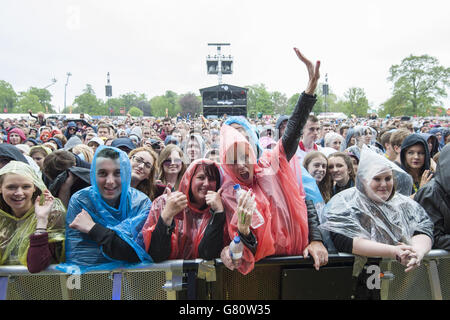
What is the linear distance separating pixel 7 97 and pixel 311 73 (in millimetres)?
106995

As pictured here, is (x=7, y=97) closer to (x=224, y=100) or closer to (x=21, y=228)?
(x=224, y=100)

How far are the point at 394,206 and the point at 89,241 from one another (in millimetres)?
2045

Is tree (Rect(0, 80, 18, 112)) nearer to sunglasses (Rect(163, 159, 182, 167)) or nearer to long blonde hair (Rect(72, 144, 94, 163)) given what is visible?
long blonde hair (Rect(72, 144, 94, 163))

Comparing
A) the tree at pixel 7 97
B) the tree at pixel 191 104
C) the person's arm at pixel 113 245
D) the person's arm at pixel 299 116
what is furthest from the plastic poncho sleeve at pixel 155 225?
the tree at pixel 7 97

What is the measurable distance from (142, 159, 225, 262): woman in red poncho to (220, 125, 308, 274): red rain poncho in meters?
0.10

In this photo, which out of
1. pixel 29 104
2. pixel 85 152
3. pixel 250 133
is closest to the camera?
pixel 250 133

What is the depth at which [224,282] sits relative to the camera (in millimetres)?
2012

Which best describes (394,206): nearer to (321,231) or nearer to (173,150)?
(321,231)

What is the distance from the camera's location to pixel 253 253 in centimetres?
179

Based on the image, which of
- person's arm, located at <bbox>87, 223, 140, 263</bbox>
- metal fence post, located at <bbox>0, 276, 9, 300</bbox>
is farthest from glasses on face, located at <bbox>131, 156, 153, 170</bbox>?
metal fence post, located at <bbox>0, 276, 9, 300</bbox>

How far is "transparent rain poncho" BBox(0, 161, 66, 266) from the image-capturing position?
202cm

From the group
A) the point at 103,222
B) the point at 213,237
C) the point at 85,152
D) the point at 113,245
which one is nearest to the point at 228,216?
the point at 213,237

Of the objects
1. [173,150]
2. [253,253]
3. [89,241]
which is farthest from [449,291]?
[173,150]

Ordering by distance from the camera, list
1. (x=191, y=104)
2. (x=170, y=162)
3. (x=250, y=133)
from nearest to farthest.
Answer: (x=250, y=133), (x=170, y=162), (x=191, y=104)
